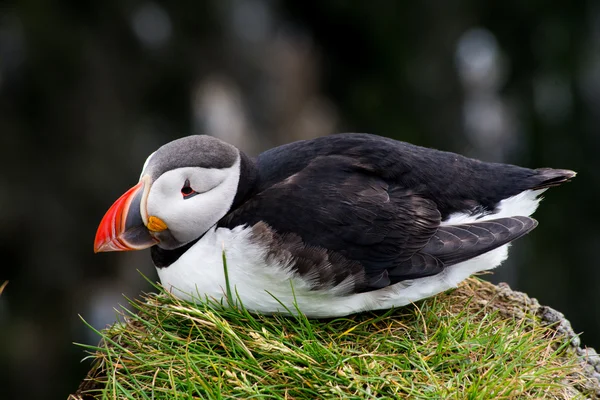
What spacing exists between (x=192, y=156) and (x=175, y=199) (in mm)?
198

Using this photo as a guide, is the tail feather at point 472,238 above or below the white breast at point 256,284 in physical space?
above

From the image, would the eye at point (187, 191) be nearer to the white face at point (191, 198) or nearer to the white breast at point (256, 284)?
the white face at point (191, 198)

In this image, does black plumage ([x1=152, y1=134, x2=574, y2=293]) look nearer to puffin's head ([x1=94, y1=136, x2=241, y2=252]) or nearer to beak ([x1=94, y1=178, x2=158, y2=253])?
puffin's head ([x1=94, y1=136, x2=241, y2=252])

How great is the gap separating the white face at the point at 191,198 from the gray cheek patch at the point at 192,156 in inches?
1.0

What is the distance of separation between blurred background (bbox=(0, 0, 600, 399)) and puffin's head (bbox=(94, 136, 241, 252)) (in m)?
2.50

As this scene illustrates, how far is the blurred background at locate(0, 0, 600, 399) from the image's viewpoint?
621cm

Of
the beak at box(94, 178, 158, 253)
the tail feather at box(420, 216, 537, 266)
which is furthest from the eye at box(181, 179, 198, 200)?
the tail feather at box(420, 216, 537, 266)

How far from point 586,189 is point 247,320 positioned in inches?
207

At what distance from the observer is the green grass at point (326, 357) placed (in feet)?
8.34

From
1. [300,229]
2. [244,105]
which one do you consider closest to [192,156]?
[300,229]

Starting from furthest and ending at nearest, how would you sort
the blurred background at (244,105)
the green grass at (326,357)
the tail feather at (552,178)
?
the blurred background at (244,105), the tail feather at (552,178), the green grass at (326,357)

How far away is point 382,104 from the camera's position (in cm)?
779

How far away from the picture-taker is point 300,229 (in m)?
2.91

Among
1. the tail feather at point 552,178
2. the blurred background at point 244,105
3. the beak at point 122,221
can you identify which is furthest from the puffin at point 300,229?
the blurred background at point 244,105
